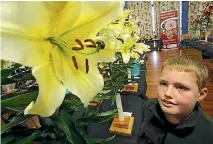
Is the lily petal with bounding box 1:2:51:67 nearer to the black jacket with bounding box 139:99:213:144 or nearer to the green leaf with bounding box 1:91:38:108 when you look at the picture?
the green leaf with bounding box 1:91:38:108

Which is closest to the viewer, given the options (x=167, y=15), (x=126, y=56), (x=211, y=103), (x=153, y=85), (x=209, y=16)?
(x=126, y=56)

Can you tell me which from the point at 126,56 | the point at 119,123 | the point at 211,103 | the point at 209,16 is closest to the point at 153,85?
the point at 211,103

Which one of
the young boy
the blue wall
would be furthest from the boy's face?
the blue wall

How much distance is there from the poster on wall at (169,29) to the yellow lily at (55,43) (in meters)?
7.27

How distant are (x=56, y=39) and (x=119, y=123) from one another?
0.83 metres

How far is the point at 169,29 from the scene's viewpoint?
715cm

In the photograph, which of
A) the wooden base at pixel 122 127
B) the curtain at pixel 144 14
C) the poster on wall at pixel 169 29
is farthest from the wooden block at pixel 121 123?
the curtain at pixel 144 14

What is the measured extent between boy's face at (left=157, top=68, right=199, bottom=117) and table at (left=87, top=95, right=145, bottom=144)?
256 mm

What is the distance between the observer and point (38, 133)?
11.7 inches

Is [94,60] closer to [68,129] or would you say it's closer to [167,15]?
[68,129]

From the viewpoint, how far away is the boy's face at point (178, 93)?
2.53ft

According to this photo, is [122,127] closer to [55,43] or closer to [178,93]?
[178,93]

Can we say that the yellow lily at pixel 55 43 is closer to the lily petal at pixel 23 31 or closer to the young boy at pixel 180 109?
the lily petal at pixel 23 31

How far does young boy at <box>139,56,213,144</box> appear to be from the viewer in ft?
2.57
